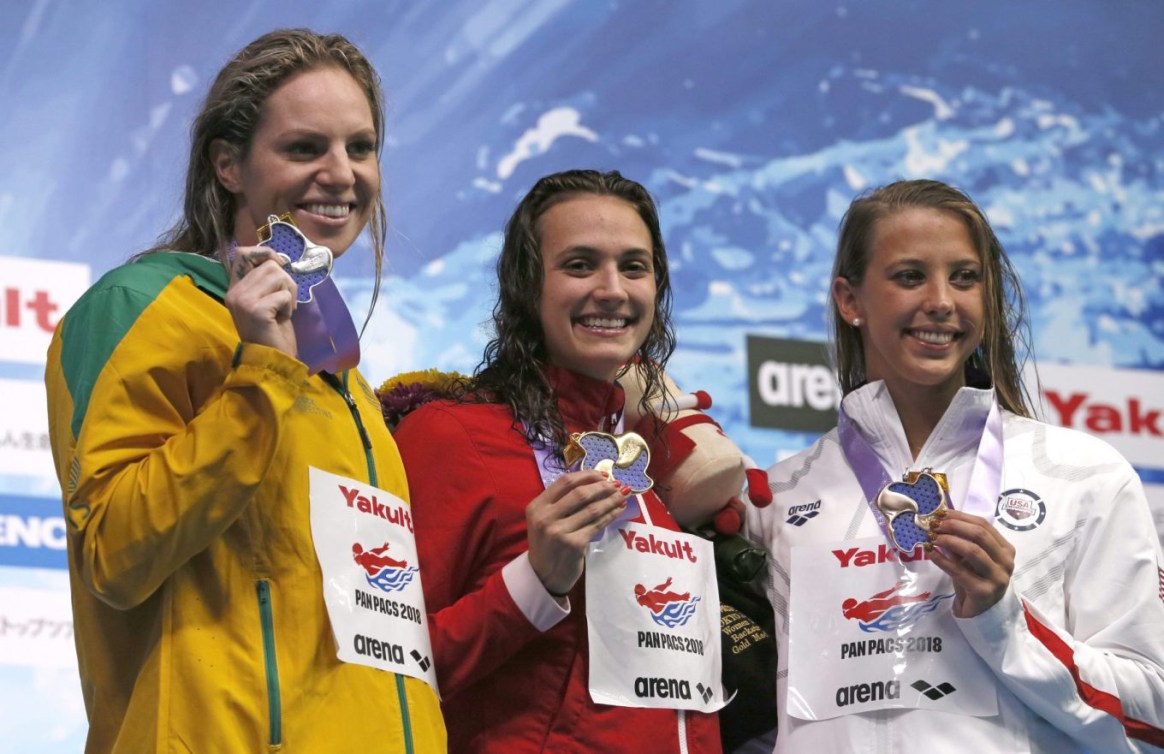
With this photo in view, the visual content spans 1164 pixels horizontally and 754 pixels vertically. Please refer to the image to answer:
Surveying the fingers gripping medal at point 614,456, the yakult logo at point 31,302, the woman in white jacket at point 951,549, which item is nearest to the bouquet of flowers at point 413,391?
the fingers gripping medal at point 614,456

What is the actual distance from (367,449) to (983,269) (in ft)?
3.35

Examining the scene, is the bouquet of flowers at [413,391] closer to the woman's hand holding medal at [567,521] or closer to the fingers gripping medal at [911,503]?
the woman's hand holding medal at [567,521]

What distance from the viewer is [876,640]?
219 centimetres

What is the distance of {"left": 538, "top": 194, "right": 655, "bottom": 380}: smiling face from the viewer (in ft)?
7.34

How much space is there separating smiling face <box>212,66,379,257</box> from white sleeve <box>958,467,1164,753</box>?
3.18 ft

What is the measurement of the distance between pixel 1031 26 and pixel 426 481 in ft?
9.99

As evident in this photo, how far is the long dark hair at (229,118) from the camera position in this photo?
195cm

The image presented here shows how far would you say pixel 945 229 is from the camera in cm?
241

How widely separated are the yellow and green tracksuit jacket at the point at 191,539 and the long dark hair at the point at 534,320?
0.49 meters

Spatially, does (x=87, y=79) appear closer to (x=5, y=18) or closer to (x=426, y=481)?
(x=5, y=18)

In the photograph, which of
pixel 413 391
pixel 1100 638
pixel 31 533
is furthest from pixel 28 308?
pixel 1100 638

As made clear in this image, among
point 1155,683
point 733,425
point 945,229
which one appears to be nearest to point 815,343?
point 733,425

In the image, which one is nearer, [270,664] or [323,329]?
[270,664]

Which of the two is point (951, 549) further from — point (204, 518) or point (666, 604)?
point (204, 518)
